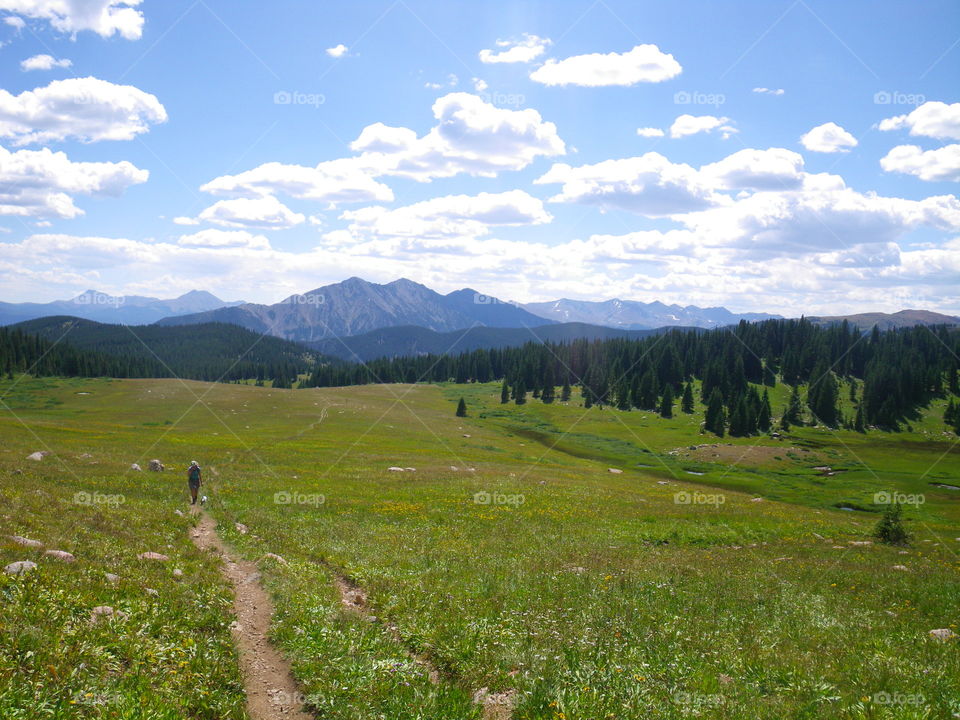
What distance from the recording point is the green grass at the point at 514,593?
8.55 meters

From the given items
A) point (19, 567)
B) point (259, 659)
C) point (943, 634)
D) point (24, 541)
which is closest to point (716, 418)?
point (943, 634)

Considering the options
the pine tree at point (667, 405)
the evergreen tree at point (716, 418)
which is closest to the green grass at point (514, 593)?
the evergreen tree at point (716, 418)

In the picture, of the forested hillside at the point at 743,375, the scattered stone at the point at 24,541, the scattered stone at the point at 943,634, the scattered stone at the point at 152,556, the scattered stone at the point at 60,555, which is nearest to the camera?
the scattered stone at the point at 943,634

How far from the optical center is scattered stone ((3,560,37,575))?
9.97 metres

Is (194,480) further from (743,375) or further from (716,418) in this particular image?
(743,375)

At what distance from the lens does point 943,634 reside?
11.6 metres

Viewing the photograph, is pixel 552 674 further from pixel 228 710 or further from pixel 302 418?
pixel 302 418

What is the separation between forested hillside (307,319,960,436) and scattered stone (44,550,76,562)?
133300 mm

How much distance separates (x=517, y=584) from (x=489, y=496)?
16273 mm

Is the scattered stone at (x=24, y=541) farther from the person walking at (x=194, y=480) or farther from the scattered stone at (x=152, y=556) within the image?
the person walking at (x=194, y=480)

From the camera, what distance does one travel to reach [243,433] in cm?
7194

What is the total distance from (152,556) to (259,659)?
242 inches

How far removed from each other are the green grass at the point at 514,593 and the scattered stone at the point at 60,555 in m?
0.50

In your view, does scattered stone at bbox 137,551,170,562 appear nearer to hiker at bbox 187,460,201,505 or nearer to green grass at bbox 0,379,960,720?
green grass at bbox 0,379,960,720
